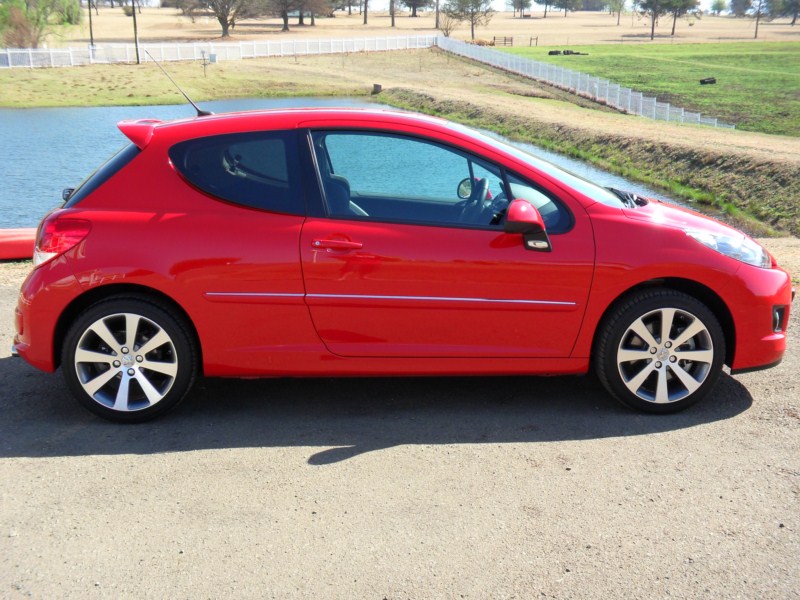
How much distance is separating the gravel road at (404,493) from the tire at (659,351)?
0.15 metres

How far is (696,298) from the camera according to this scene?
5.32m

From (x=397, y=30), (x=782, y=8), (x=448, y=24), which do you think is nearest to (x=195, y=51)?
(x=448, y=24)

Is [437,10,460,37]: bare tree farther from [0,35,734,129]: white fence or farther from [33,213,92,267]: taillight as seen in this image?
[33,213,92,267]: taillight

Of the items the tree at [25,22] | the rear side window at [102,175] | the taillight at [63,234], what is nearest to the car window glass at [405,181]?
the rear side window at [102,175]

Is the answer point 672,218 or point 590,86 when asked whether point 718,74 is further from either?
point 672,218

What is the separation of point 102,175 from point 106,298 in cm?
70

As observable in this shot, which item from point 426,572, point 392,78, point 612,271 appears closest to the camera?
point 426,572

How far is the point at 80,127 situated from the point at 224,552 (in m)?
36.0

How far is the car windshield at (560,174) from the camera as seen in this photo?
5.33 meters

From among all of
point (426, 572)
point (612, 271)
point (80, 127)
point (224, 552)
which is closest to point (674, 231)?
point (612, 271)

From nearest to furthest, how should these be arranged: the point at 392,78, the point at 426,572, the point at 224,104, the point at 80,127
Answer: the point at 426,572 → the point at 80,127 → the point at 224,104 → the point at 392,78

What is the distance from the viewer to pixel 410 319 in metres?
5.14

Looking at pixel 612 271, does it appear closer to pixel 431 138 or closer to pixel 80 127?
pixel 431 138

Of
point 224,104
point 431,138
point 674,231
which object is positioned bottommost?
point 224,104
